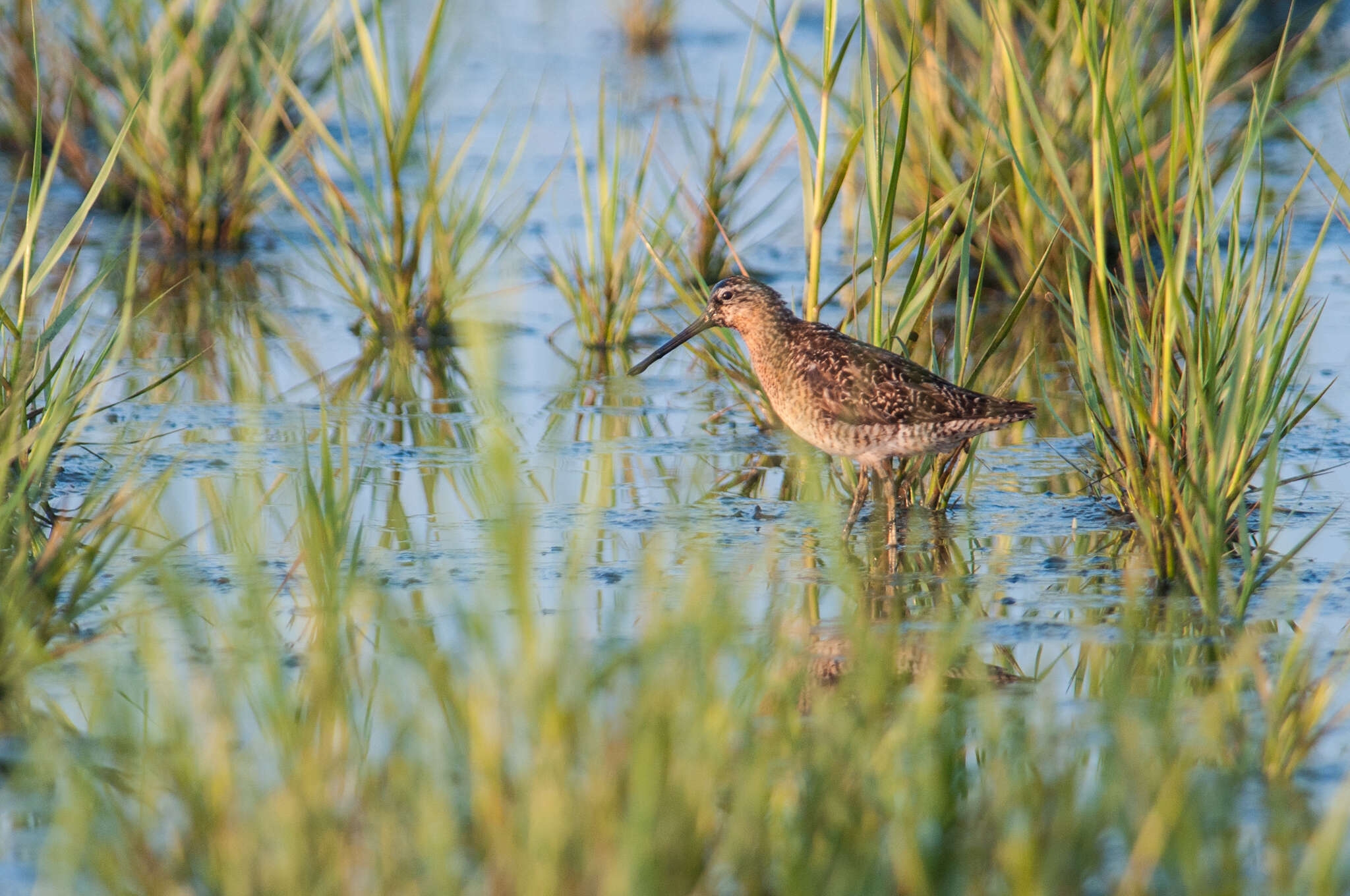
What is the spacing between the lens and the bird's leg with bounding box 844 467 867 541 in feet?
18.1

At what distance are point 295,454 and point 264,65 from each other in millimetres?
4053

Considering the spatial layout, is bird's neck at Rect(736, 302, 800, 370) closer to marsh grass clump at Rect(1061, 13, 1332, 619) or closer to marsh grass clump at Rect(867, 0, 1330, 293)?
marsh grass clump at Rect(867, 0, 1330, 293)

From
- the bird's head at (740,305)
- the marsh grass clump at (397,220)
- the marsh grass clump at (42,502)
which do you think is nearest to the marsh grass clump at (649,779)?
the marsh grass clump at (42,502)

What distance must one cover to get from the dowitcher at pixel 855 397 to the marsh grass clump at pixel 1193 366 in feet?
1.47

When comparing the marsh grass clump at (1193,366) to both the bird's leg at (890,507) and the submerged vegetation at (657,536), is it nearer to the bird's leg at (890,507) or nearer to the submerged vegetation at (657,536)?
the submerged vegetation at (657,536)

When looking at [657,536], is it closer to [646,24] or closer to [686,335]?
[686,335]

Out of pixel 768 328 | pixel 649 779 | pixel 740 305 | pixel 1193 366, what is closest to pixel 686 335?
pixel 740 305

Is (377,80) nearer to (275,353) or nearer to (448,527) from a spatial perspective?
(275,353)

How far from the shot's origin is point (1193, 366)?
434 centimetres

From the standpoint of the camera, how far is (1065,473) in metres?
6.21

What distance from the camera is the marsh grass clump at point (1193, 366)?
4395 mm

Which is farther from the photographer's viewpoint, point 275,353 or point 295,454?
point 275,353

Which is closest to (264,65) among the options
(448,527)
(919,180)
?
(919,180)

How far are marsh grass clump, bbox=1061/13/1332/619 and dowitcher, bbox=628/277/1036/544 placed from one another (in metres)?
0.45
